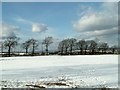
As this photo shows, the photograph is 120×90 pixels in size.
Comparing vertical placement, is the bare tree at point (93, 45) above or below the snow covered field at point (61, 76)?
above

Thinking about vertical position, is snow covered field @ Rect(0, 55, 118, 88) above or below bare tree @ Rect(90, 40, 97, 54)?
below

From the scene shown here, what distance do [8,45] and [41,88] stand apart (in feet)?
252

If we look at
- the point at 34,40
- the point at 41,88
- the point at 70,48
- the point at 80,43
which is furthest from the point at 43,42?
the point at 41,88

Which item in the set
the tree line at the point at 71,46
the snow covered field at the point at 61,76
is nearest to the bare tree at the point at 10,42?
the tree line at the point at 71,46

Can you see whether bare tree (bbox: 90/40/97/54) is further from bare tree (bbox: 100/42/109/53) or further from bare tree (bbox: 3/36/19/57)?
bare tree (bbox: 3/36/19/57)

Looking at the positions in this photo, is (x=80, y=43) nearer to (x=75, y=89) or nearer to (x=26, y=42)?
(x=26, y=42)

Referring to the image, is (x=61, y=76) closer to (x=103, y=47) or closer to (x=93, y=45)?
(x=93, y=45)

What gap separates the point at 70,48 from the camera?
101938 millimetres

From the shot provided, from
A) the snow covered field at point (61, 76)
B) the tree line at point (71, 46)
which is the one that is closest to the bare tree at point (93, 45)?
the tree line at point (71, 46)

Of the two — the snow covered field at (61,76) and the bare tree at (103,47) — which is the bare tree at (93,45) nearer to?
the bare tree at (103,47)

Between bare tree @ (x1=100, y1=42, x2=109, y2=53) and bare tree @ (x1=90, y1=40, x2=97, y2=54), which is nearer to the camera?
bare tree @ (x1=90, y1=40, x2=97, y2=54)

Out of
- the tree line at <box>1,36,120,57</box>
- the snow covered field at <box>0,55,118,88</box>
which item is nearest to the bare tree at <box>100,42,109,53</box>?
the tree line at <box>1,36,120,57</box>

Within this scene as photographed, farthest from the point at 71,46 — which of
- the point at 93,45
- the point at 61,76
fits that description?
the point at 61,76

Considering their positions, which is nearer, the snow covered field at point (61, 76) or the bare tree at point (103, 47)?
the snow covered field at point (61, 76)
